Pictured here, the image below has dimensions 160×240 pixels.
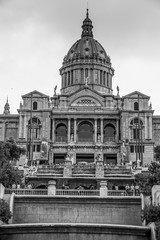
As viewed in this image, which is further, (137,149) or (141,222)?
(137,149)

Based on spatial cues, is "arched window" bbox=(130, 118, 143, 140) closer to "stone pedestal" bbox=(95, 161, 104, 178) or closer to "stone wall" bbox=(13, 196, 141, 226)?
"stone pedestal" bbox=(95, 161, 104, 178)

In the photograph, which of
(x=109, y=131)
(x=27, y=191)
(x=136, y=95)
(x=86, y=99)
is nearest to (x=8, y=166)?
(x=27, y=191)

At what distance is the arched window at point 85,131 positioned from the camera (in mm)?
86625

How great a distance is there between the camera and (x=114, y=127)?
3423 inches

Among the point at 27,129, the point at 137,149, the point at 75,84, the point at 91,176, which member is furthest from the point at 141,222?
the point at 75,84

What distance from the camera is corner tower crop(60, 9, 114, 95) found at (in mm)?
98500

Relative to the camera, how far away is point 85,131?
8688 cm

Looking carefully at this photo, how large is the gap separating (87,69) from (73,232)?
226 ft

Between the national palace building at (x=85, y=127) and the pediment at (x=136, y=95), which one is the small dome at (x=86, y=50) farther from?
the pediment at (x=136, y=95)

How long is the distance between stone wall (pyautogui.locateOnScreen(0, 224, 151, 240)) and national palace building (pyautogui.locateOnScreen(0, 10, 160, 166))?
42178mm

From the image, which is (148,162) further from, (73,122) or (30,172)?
(30,172)

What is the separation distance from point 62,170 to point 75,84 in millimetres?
38727

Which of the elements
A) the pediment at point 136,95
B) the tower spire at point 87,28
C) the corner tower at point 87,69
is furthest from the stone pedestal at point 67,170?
the tower spire at point 87,28

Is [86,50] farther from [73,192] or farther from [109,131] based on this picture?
[73,192]
